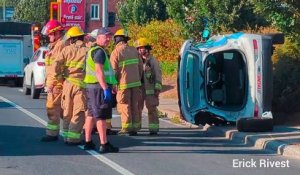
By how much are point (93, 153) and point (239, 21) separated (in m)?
13.1

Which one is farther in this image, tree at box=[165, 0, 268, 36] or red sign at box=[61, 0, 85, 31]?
red sign at box=[61, 0, 85, 31]

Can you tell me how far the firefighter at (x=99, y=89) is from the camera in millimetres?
11531

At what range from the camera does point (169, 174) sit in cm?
1016

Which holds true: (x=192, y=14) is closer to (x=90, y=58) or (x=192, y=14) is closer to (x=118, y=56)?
(x=118, y=56)

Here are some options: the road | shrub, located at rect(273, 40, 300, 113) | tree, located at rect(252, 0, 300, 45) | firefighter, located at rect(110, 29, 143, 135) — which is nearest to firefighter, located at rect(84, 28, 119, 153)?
the road

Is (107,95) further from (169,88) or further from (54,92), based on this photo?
(169,88)

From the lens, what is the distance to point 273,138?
1330cm

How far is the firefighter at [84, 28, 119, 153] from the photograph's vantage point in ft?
37.8

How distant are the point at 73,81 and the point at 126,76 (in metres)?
1.47

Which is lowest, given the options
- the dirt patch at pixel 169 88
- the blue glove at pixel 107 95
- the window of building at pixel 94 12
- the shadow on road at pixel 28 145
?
the dirt patch at pixel 169 88

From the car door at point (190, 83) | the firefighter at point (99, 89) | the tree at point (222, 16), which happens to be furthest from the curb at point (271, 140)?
the tree at point (222, 16)

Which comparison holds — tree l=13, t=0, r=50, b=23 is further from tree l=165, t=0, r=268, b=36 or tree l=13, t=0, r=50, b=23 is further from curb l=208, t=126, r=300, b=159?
curb l=208, t=126, r=300, b=159

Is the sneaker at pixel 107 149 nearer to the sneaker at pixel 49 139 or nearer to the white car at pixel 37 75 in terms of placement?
the sneaker at pixel 49 139

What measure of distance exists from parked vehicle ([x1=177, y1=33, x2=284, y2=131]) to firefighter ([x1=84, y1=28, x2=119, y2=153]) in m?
3.37
